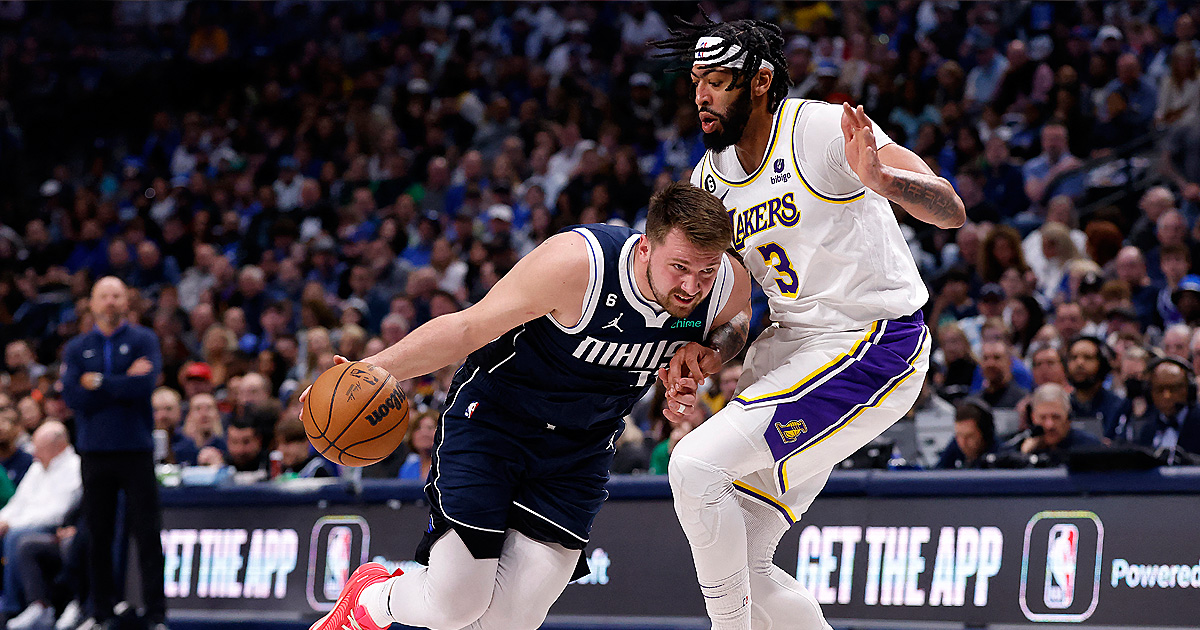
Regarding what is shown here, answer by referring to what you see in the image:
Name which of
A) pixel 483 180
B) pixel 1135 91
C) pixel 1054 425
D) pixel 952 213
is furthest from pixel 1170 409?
pixel 483 180

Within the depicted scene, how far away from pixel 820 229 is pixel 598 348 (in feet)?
2.91

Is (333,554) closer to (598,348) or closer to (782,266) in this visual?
(598,348)

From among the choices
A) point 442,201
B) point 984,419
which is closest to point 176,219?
point 442,201

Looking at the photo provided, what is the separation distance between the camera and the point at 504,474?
15.7 feet

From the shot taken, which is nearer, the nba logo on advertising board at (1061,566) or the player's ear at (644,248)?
the player's ear at (644,248)

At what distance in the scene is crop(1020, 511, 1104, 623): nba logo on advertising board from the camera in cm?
632

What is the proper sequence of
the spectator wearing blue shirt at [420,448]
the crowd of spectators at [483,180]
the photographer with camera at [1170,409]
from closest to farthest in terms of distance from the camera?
the photographer with camera at [1170,409] < the spectator wearing blue shirt at [420,448] < the crowd of spectators at [483,180]

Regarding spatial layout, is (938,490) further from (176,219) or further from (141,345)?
(176,219)

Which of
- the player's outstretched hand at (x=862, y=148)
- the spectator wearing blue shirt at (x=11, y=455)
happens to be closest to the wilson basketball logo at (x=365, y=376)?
the player's outstretched hand at (x=862, y=148)

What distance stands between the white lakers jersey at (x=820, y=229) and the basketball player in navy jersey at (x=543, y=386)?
227mm

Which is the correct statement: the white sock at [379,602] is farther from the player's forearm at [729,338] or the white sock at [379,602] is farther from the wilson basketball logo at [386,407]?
the player's forearm at [729,338]

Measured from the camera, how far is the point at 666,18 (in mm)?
16078

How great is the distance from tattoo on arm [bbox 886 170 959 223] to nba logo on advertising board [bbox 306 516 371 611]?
4.95 meters

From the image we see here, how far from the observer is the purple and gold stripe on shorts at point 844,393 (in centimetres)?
441
